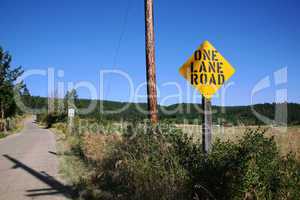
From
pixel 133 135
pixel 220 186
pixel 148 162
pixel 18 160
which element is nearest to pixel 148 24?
pixel 133 135

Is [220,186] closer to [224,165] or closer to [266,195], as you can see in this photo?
[224,165]

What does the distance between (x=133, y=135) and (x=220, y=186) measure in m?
4.09

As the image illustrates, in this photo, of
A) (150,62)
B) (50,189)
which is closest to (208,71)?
(150,62)

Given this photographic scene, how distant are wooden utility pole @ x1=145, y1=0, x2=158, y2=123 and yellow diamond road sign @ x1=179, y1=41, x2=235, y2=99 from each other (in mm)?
3099

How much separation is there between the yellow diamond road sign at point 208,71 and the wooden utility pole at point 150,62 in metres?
3.10

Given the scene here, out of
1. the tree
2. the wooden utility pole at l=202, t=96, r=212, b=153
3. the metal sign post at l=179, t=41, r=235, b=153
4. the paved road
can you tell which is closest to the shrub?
the wooden utility pole at l=202, t=96, r=212, b=153

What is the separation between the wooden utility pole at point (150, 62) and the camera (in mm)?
8703

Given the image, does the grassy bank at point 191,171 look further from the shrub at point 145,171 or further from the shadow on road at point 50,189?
the shadow on road at point 50,189

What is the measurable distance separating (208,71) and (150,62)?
132 inches

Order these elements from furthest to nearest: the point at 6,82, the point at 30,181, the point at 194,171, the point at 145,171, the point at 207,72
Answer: the point at 6,82
the point at 30,181
the point at 145,171
the point at 207,72
the point at 194,171

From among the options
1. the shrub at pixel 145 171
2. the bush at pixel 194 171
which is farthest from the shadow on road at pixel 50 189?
the shrub at pixel 145 171

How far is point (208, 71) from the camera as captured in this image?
561 cm

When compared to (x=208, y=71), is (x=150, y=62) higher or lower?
higher

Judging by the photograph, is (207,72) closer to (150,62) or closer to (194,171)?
(194,171)
